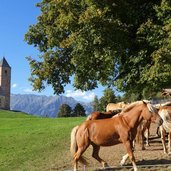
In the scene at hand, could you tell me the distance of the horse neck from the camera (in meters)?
13.4

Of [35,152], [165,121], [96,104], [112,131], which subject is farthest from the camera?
[96,104]

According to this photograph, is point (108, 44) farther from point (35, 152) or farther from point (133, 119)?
point (133, 119)

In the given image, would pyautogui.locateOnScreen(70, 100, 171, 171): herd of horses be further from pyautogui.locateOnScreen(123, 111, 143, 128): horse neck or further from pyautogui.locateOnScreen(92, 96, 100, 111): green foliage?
pyautogui.locateOnScreen(92, 96, 100, 111): green foliage

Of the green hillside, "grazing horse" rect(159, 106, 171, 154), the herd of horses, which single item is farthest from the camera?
"grazing horse" rect(159, 106, 171, 154)

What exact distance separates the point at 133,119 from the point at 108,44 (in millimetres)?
7312

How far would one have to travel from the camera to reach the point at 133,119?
13.5 meters

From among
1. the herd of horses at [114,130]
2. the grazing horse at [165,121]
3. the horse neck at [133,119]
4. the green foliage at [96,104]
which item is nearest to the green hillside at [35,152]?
the herd of horses at [114,130]

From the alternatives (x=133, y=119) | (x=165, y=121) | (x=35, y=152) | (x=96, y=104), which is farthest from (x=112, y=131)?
(x=96, y=104)

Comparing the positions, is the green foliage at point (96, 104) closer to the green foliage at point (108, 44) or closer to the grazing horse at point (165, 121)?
the green foliage at point (108, 44)

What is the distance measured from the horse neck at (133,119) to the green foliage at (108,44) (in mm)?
5779

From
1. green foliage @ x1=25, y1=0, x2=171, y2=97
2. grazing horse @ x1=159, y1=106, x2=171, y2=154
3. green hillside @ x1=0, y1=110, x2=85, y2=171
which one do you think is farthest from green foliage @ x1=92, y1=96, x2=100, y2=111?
grazing horse @ x1=159, y1=106, x2=171, y2=154

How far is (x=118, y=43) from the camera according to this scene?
20.3 meters

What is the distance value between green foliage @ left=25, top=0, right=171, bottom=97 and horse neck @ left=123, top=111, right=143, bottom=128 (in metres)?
5.78

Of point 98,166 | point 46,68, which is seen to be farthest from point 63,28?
point 98,166
